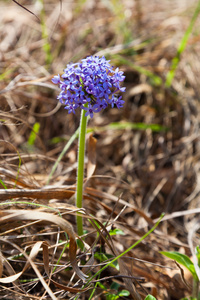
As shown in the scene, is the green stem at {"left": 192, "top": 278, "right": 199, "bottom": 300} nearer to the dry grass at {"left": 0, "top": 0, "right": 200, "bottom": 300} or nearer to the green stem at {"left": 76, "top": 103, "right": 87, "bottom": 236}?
the dry grass at {"left": 0, "top": 0, "right": 200, "bottom": 300}

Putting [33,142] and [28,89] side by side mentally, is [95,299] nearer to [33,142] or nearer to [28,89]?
[33,142]

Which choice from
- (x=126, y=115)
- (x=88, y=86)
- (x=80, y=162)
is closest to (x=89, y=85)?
(x=88, y=86)

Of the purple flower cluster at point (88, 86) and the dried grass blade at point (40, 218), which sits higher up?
the purple flower cluster at point (88, 86)

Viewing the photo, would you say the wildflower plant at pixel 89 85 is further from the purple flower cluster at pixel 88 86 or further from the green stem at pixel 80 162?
the green stem at pixel 80 162

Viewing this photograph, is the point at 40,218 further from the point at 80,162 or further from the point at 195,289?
the point at 195,289

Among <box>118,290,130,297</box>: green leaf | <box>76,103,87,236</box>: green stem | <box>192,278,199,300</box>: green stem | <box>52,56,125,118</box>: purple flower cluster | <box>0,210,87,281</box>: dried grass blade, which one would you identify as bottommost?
<box>192,278,199,300</box>: green stem

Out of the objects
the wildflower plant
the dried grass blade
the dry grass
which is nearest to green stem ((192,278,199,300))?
the dry grass

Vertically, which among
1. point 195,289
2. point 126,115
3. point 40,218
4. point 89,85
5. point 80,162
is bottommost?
point 195,289

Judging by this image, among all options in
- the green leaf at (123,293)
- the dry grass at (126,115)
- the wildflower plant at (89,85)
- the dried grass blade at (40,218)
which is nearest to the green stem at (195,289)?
the dry grass at (126,115)

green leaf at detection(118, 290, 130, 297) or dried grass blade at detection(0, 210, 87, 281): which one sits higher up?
dried grass blade at detection(0, 210, 87, 281)

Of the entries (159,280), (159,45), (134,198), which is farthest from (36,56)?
(159,280)

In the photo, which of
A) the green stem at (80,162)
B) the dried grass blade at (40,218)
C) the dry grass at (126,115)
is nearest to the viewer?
the dried grass blade at (40,218)
